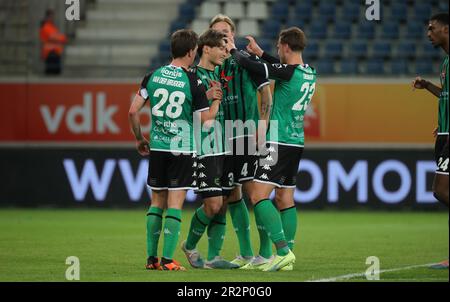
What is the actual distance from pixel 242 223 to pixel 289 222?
454mm

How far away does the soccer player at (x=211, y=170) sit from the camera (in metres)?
9.52

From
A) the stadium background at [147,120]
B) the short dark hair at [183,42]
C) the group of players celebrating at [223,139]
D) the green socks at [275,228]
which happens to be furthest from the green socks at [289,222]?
the stadium background at [147,120]

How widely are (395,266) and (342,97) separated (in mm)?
8960

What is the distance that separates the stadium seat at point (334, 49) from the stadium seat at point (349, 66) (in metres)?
0.18

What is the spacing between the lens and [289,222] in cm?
1005

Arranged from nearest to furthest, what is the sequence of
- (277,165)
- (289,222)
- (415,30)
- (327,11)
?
1. (277,165)
2. (289,222)
3. (415,30)
4. (327,11)

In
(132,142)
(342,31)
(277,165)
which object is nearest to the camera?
(277,165)

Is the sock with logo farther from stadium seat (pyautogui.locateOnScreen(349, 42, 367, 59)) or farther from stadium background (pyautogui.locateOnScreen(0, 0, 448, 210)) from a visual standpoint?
stadium seat (pyautogui.locateOnScreen(349, 42, 367, 59))

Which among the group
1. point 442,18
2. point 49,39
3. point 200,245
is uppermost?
point 442,18

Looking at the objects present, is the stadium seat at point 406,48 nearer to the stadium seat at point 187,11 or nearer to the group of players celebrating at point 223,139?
the stadium seat at point 187,11

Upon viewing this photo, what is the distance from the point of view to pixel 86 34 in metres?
22.0

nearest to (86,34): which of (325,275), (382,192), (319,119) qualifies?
(319,119)

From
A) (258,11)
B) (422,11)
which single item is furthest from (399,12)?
(258,11)

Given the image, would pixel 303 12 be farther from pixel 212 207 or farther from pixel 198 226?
pixel 212 207
